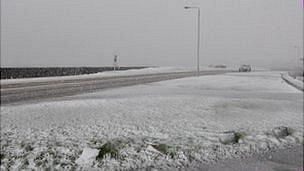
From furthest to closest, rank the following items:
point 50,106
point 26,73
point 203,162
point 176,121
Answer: point 26,73, point 50,106, point 176,121, point 203,162

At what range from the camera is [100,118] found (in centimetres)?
869

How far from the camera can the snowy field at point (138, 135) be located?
543 cm

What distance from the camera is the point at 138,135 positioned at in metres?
6.84

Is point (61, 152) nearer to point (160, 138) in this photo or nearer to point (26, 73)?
point (160, 138)

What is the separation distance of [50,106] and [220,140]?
6.64 meters

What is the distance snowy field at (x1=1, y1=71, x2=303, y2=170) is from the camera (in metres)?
5.43

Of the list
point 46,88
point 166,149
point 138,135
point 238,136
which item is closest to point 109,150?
point 166,149

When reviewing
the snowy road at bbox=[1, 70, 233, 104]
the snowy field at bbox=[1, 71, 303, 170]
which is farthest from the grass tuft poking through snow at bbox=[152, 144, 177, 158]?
the snowy road at bbox=[1, 70, 233, 104]

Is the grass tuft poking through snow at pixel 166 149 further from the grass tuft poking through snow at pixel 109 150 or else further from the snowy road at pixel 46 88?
the snowy road at pixel 46 88

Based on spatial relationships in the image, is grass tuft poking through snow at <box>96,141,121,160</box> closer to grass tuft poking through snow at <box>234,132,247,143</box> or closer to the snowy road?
grass tuft poking through snow at <box>234,132,247,143</box>

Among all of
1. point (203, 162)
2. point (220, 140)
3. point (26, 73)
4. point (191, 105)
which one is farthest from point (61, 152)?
point (26, 73)

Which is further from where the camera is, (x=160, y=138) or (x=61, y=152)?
(x=160, y=138)

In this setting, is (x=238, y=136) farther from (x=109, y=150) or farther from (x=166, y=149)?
(x=109, y=150)

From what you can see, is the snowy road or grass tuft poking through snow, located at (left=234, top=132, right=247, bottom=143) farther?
the snowy road
